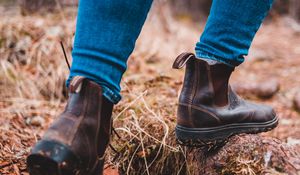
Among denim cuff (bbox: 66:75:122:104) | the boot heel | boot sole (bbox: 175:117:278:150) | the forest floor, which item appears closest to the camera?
the boot heel

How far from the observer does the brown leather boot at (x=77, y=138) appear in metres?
0.82

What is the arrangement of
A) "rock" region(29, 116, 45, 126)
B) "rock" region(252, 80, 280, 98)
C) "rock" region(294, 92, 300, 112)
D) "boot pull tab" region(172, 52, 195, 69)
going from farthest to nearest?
"rock" region(252, 80, 280, 98), "rock" region(294, 92, 300, 112), "rock" region(29, 116, 45, 126), "boot pull tab" region(172, 52, 195, 69)

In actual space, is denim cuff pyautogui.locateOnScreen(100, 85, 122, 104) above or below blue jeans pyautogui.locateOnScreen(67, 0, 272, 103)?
below

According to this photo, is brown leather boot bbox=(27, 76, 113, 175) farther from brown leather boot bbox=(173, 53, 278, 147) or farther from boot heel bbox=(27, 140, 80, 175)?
brown leather boot bbox=(173, 53, 278, 147)

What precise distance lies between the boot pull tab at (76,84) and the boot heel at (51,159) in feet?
0.42

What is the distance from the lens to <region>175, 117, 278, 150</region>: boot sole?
3.68 ft

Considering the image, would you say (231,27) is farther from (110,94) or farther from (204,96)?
(110,94)

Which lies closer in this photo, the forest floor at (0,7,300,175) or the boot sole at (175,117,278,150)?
the boot sole at (175,117,278,150)

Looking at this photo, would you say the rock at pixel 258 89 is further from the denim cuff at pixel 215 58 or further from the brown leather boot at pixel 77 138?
the brown leather boot at pixel 77 138

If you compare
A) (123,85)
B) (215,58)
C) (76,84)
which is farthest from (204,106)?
(123,85)

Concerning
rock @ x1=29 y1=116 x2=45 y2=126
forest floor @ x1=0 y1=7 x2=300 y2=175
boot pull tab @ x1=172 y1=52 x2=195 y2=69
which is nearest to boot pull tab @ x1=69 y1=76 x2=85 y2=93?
boot pull tab @ x1=172 y1=52 x2=195 y2=69

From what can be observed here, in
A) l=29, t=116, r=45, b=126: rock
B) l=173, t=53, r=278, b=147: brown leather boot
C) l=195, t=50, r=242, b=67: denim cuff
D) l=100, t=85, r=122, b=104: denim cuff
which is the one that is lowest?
l=29, t=116, r=45, b=126: rock

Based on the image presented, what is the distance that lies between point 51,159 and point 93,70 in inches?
9.0

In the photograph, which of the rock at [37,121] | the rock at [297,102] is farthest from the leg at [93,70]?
the rock at [297,102]
